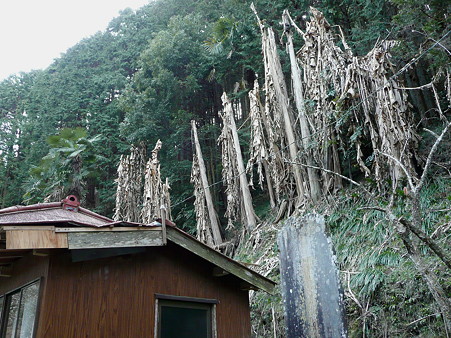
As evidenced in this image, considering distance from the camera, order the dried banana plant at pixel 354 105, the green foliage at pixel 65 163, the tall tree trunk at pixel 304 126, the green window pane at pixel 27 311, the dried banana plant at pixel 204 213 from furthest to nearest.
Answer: the green foliage at pixel 65 163 < the dried banana plant at pixel 204 213 < the tall tree trunk at pixel 304 126 < the dried banana plant at pixel 354 105 < the green window pane at pixel 27 311

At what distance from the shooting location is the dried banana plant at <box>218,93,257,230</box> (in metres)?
10.8

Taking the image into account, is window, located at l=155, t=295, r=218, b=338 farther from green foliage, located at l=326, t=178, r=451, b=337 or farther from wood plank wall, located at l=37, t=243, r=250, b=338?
green foliage, located at l=326, t=178, r=451, b=337

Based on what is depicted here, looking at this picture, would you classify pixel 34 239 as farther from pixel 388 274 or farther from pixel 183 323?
pixel 388 274

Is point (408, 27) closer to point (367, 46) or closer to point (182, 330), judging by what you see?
point (367, 46)

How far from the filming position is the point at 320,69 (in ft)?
28.7

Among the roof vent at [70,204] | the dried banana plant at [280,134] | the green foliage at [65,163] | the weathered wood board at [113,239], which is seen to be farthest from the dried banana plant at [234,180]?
the weathered wood board at [113,239]

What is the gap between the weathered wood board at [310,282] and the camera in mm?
3338

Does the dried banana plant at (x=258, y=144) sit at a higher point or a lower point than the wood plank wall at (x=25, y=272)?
higher

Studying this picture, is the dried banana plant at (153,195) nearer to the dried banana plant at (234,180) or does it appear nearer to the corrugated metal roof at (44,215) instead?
the dried banana plant at (234,180)

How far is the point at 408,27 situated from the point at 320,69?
6.08ft

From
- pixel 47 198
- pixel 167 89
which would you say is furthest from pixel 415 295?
pixel 167 89

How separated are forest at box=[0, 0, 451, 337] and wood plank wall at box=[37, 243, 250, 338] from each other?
158 centimetres

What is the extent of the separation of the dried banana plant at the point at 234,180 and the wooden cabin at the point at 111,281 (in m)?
5.67

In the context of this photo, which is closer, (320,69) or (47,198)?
(320,69)
